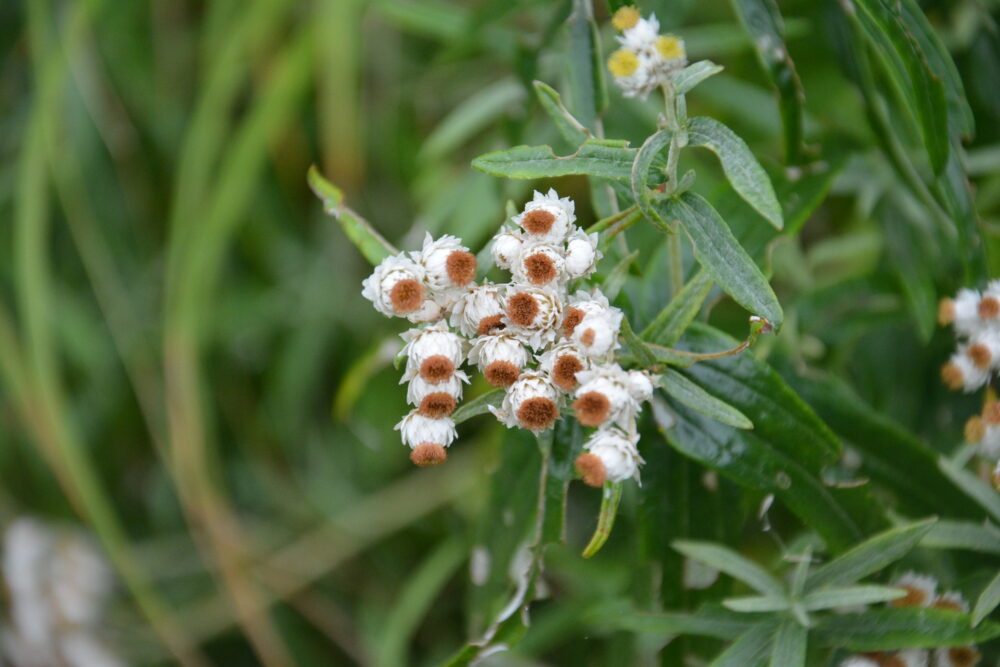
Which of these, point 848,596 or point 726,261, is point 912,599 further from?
point 726,261

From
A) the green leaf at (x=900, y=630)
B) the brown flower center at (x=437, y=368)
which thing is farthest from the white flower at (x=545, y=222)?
the green leaf at (x=900, y=630)

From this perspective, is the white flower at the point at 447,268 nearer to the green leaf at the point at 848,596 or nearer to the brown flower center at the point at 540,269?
the brown flower center at the point at 540,269

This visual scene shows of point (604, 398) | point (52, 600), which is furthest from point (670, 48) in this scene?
point (52, 600)

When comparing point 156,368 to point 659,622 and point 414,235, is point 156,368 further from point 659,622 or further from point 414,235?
point 659,622

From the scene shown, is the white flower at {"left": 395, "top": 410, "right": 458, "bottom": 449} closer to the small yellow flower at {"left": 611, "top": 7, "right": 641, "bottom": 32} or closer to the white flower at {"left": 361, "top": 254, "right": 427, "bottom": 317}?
the white flower at {"left": 361, "top": 254, "right": 427, "bottom": 317}

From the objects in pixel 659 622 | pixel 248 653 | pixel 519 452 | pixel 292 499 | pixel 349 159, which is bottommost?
pixel 659 622

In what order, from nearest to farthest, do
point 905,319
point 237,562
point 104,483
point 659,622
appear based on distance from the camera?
point 659,622
point 905,319
point 237,562
point 104,483

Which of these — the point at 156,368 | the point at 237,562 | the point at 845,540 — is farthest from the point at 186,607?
the point at 845,540

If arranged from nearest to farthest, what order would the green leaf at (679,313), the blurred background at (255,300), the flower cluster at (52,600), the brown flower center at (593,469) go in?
the brown flower center at (593,469), the green leaf at (679,313), the blurred background at (255,300), the flower cluster at (52,600)
